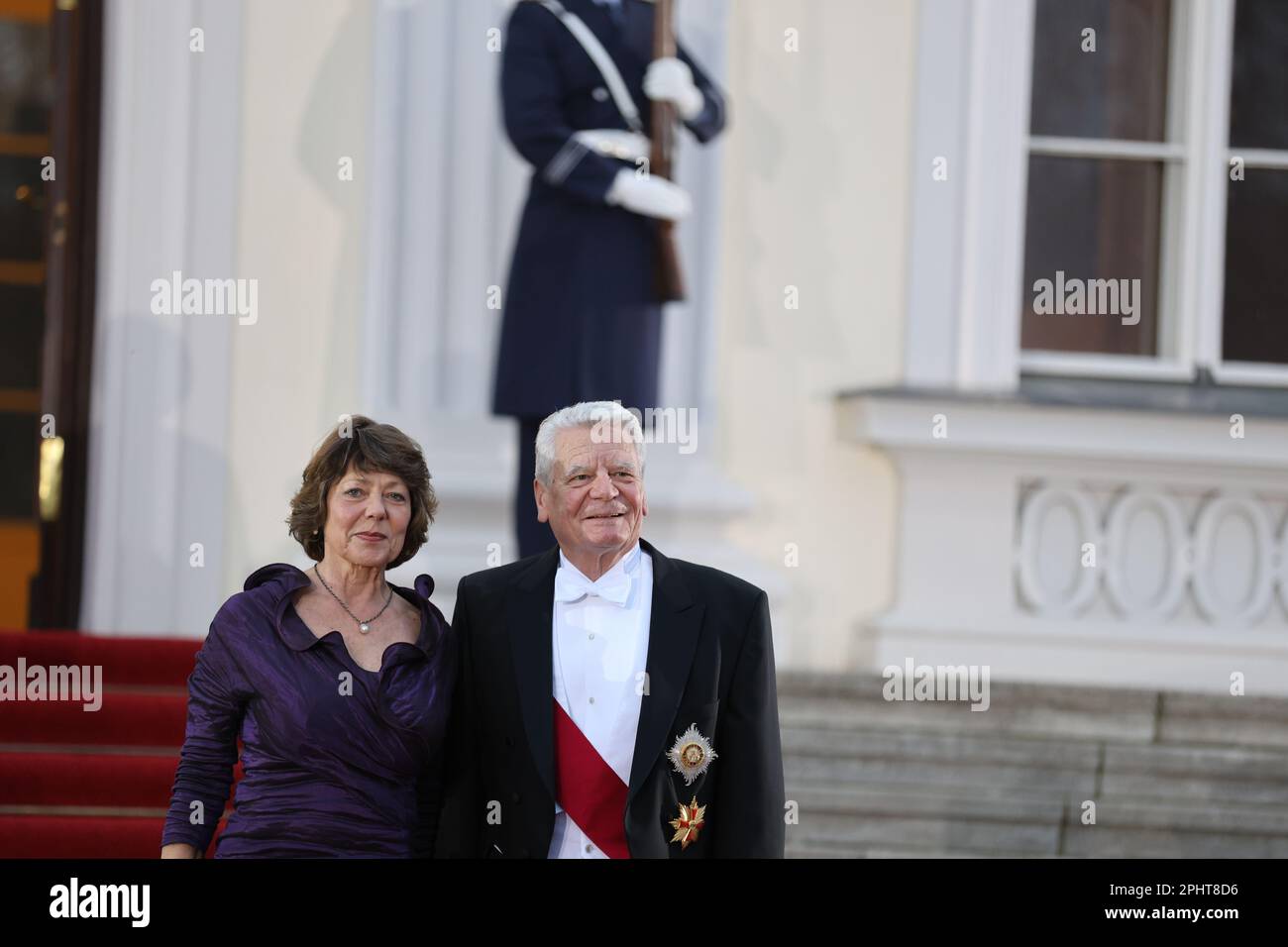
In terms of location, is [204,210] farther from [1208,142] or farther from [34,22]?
[1208,142]

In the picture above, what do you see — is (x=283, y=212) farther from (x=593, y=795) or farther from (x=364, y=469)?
(x=593, y=795)

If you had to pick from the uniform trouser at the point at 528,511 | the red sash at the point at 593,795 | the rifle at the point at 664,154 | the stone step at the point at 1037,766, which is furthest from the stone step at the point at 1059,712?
the red sash at the point at 593,795

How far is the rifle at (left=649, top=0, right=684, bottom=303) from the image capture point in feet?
14.4

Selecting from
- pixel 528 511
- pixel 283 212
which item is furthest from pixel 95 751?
pixel 283 212

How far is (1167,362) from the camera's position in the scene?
5.29 m

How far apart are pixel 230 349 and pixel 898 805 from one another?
2.39 metres

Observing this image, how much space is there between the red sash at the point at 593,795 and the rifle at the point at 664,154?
7.12ft

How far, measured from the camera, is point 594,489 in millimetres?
2598

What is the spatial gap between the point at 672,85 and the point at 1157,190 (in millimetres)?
1851

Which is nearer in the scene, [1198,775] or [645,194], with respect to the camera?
[645,194]

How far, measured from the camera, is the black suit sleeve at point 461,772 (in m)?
2.62

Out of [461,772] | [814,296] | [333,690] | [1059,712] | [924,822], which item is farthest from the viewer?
[814,296]

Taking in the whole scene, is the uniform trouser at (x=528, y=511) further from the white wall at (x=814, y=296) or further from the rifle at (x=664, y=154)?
the white wall at (x=814, y=296)

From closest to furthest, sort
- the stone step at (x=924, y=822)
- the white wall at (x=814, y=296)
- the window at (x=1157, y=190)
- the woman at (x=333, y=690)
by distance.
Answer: the woman at (x=333, y=690), the stone step at (x=924, y=822), the white wall at (x=814, y=296), the window at (x=1157, y=190)
